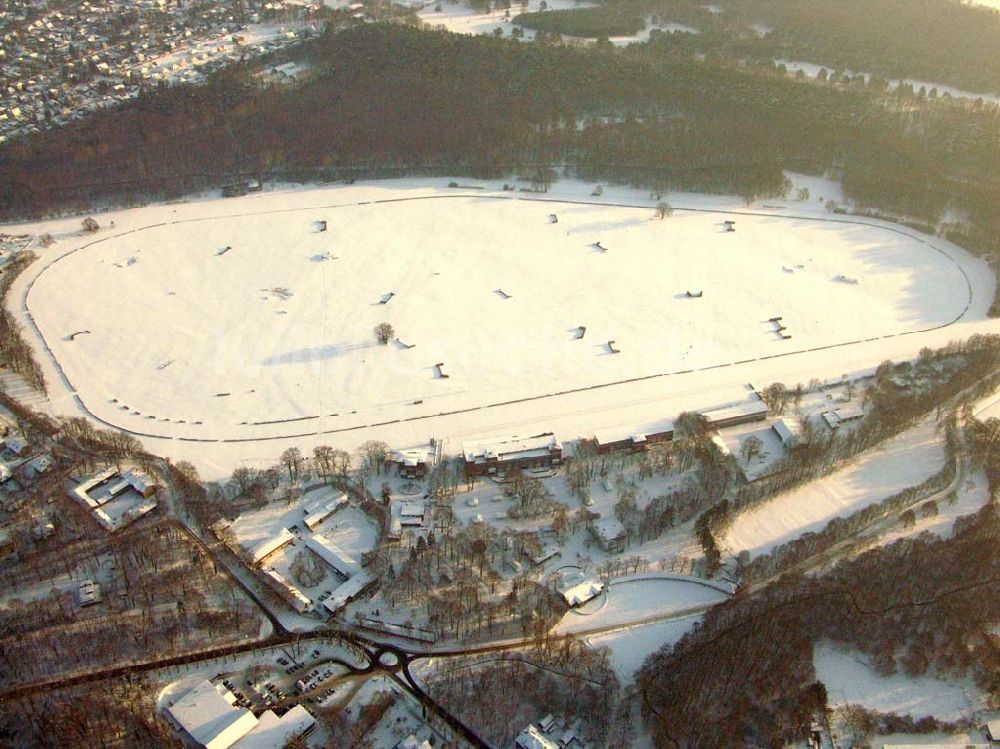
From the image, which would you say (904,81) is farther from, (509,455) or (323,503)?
(323,503)

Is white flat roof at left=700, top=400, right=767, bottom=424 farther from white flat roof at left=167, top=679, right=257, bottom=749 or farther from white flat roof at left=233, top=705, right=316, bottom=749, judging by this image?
white flat roof at left=167, top=679, right=257, bottom=749

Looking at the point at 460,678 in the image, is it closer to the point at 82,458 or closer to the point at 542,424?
the point at 542,424

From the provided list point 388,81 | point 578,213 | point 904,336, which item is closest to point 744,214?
point 578,213

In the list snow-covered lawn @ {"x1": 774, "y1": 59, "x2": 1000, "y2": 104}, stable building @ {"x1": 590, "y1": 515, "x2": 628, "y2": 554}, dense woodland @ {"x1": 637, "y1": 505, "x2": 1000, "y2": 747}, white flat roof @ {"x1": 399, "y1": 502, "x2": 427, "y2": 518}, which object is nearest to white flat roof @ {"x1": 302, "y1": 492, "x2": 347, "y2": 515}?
white flat roof @ {"x1": 399, "y1": 502, "x2": 427, "y2": 518}

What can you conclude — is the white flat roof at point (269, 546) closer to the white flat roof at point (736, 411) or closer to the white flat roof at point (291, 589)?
the white flat roof at point (291, 589)

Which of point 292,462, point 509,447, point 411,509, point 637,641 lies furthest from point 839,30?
point 637,641

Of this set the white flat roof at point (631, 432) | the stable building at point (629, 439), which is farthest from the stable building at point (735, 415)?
the stable building at point (629, 439)

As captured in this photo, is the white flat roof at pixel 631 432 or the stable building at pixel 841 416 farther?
the stable building at pixel 841 416
